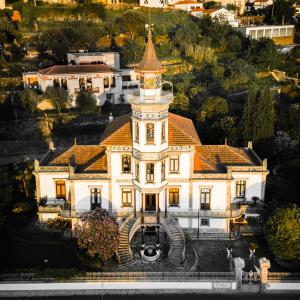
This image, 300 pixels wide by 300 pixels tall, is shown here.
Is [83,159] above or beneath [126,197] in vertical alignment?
above

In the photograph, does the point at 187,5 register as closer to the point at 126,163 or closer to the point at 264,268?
the point at 126,163

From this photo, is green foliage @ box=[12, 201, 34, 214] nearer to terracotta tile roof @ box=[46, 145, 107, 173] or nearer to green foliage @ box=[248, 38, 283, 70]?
terracotta tile roof @ box=[46, 145, 107, 173]

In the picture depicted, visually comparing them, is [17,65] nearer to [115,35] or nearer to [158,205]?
[115,35]

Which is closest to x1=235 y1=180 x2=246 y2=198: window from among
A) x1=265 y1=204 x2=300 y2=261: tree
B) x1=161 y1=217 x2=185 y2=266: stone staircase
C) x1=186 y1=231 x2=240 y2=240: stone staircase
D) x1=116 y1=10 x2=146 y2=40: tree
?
x1=186 y1=231 x2=240 y2=240: stone staircase

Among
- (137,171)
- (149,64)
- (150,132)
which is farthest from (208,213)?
(149,64)

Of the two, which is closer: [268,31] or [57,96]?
[57,96]

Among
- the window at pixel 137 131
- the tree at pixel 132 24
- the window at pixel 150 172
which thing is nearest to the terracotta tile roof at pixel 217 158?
the window at pixel 150 172

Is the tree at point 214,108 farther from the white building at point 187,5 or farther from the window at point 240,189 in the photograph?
the white building at point 187,5
